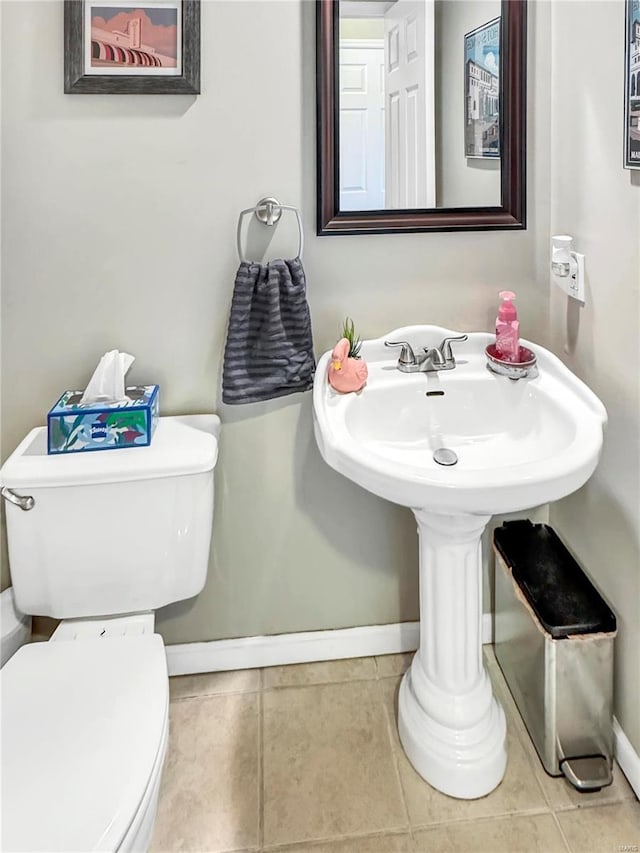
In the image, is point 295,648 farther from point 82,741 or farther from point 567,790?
point 82,741

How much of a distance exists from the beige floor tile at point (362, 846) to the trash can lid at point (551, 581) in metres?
0.52

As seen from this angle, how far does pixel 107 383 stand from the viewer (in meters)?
1.49

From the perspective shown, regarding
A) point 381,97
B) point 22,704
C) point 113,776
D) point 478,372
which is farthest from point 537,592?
point 381,97

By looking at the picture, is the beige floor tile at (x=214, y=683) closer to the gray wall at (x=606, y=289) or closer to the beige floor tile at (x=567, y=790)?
the beige floor tile at (x=567, y=790)

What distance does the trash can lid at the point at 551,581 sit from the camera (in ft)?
4.65

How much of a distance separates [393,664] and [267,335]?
979 mm

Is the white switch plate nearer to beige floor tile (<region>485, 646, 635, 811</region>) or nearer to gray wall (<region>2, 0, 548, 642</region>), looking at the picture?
gray wall (<region>2, 0, 548, 642</region>)

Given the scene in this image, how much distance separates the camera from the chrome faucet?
156cm

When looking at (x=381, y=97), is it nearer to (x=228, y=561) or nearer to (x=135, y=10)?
(x=135, y=10)

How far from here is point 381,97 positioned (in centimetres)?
152

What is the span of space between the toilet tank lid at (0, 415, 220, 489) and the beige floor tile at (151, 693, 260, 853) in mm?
692

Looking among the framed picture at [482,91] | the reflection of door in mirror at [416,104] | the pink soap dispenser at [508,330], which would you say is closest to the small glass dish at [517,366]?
the pink soap dispenser at [508,330]

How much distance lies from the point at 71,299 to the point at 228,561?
2.52ft

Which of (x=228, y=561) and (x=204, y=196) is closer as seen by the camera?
(x=204, y=196)
